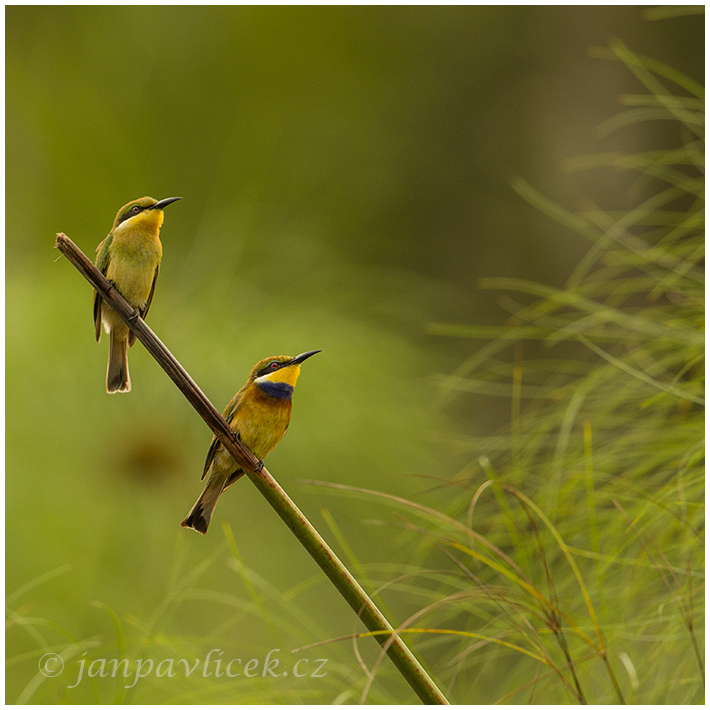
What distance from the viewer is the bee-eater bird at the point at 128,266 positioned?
0.33 m

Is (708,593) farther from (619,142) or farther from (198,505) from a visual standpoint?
(619,142)

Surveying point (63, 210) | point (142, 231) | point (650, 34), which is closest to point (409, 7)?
point (650, 34)

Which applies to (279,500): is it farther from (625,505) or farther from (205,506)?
Result: (625,505)

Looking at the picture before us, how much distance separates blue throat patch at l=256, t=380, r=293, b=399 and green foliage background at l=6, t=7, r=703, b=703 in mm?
131

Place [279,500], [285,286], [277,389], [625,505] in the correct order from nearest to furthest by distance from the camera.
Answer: [279,500]
[277,389]
[625,505]
[285,286]

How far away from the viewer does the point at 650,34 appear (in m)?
A: 1.02

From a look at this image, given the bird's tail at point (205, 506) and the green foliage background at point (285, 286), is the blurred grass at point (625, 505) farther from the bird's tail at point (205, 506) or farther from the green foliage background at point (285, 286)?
the bird's tail at point (205, 506)

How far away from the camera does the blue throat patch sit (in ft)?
1.04

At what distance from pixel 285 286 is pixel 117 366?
668mm

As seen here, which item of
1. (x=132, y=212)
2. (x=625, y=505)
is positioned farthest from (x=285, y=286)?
(x=132, y=212)

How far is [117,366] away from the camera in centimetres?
33

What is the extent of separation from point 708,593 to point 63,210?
74 centimetres

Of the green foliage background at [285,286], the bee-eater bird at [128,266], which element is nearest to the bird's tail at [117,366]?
A: the bee-eater bird at [128,266]

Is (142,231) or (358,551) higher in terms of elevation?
(142,231)
